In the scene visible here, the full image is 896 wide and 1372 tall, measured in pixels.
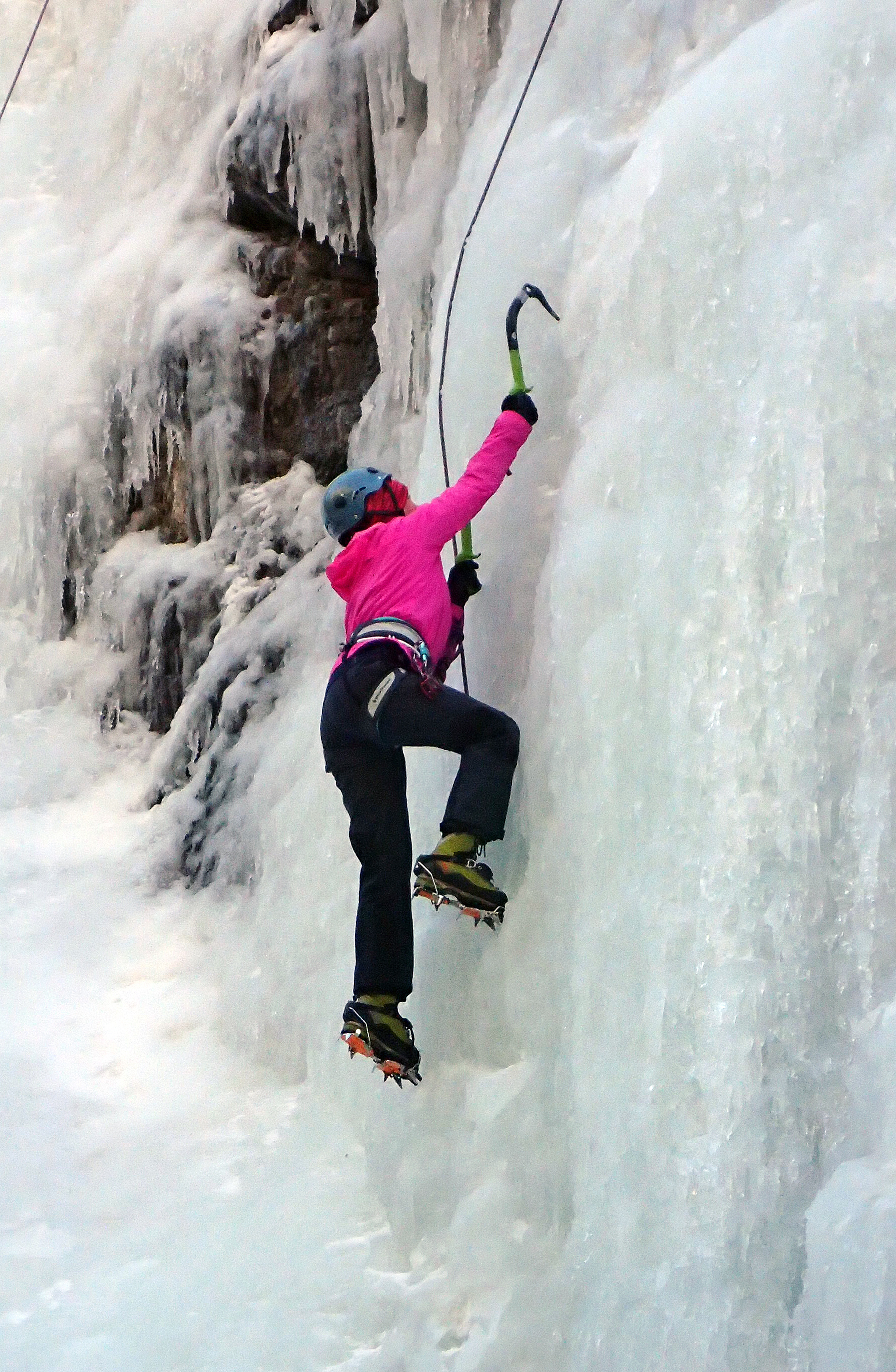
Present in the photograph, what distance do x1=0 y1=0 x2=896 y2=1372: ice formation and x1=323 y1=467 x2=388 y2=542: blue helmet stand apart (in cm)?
28

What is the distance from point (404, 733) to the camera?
2.96m

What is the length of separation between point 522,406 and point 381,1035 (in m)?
1.34

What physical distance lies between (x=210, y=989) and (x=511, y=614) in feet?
6.54

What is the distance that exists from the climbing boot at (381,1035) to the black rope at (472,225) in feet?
2.58

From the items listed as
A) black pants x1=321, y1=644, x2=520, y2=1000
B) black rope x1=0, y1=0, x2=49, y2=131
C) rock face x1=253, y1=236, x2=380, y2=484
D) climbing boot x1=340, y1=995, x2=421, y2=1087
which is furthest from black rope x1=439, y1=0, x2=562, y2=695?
black rope x1=0, y1=0, x2=49, y2=131

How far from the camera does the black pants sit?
2.87m

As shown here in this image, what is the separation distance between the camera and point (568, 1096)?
269 cm

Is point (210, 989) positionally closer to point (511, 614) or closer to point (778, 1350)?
point (511, 614)

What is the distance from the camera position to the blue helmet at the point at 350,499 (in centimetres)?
323

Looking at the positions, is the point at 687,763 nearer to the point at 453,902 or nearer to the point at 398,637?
the point at 453,902

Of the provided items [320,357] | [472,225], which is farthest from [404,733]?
[320,357]

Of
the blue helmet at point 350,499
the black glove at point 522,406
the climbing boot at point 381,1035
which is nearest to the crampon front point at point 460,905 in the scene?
the climbing boot at point 381,1035

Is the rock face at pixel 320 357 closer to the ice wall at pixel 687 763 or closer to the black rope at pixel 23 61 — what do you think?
the black rope at pixel 23 61

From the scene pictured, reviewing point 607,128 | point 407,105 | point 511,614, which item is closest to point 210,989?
point 511,614
